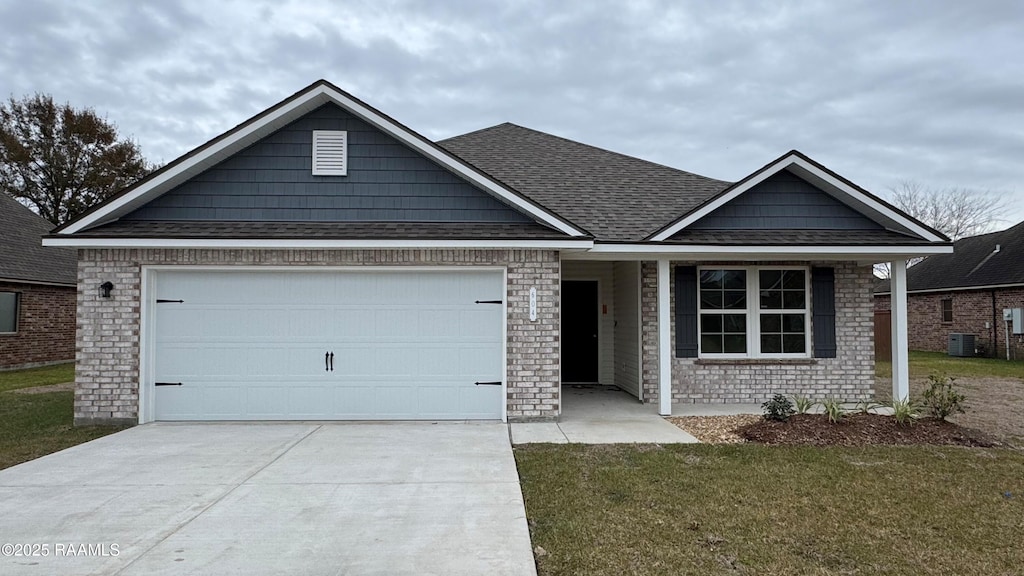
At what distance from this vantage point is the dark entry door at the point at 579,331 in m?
12.6

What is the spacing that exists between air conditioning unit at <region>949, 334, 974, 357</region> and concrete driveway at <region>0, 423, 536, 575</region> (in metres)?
21.7

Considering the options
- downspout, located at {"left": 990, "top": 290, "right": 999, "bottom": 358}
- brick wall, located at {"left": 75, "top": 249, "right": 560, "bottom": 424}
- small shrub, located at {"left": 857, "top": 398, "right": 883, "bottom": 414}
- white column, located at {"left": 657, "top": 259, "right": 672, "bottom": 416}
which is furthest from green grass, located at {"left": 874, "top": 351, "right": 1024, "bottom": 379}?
brick wall, located at {"left": 75, "top": 249, "right": 560, "bottom": 424}

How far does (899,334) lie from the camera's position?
9953 millimetres

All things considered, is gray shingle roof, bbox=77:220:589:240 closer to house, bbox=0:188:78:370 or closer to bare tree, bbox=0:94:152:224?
house, bbox=0:188:78:370

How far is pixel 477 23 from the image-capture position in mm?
14586

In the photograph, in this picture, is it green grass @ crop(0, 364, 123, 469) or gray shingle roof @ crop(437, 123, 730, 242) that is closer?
green grass @ crop(0, 364, 123, 469)

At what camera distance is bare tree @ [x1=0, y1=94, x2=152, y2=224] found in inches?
1193

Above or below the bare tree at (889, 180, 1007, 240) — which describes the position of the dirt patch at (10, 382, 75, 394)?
below

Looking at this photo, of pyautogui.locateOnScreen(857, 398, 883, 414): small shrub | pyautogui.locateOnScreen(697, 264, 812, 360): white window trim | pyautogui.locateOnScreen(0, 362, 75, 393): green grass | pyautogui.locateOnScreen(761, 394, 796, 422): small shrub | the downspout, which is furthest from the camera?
the downspout

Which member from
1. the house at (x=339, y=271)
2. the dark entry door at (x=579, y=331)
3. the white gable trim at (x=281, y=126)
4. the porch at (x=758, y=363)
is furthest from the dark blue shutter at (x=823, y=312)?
the white gable trim at (x=281, y=126)

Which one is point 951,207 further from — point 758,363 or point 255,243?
point 255,243

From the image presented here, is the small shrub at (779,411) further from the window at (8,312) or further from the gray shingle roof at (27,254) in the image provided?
the window at (8,312)

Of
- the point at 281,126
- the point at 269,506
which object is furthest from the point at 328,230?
the point at 269,506

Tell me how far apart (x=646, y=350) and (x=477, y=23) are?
8.93 metres
